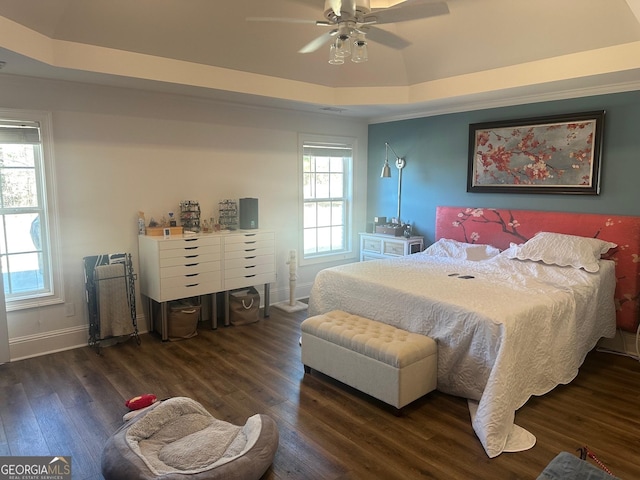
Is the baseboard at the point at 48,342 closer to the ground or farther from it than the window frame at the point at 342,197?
closer to the ground

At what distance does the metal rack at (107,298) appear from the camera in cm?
382

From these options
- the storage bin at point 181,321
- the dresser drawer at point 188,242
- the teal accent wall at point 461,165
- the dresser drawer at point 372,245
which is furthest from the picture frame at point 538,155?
the storage bin at point 181,321

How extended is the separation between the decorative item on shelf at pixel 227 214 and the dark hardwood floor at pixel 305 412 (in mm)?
1342

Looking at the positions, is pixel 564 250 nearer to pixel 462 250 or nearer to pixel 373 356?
pixel 462 250

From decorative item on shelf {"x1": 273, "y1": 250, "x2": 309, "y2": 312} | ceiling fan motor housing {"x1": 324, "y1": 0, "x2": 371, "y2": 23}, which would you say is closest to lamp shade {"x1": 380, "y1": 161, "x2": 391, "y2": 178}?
decorative item on shelf {"x1": 273, "y1": 250, "x2": 309, "y2": 312}

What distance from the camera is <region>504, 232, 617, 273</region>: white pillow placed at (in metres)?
3.56

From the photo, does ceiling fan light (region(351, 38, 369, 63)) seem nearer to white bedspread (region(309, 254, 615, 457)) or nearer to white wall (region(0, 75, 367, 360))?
white bedspread (region(309, 254, 615, 457))

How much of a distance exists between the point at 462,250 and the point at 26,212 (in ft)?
13.0

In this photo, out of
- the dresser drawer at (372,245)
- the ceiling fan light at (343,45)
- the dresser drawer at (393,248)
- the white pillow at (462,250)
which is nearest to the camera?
the ceiling fan light at (343,45)

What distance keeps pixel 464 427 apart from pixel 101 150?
3.63m

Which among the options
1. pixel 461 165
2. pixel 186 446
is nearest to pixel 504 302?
pixel 186 446

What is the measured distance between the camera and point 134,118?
4.10 metres

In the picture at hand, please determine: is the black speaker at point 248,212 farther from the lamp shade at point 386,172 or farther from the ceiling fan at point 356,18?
the ceiling fan at point 356,18

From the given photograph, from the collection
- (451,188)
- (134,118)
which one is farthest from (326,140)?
(134,118)
